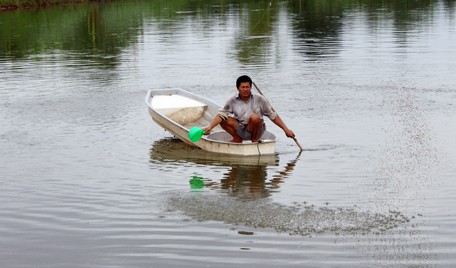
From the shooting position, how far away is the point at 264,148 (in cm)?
1286

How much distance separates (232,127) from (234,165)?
0.85 m

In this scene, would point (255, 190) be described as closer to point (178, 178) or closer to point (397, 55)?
point (178, 178)

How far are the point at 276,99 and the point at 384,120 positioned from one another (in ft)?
11.0

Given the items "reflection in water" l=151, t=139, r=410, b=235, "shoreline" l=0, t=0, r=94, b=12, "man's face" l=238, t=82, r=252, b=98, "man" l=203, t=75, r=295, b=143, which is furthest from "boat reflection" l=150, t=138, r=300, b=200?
"shoreline" l=0, t=0, r=94, b=12

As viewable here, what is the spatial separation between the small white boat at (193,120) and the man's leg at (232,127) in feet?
0.53

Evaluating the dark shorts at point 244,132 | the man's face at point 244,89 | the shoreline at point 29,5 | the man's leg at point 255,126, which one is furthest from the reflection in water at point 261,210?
the shoreline at point 29,5

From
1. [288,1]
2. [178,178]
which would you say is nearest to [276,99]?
[178,178]

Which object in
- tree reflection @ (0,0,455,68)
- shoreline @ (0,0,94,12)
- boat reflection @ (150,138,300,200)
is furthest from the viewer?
shoreline @ (0,0,94,12)

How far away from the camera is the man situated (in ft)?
42.9

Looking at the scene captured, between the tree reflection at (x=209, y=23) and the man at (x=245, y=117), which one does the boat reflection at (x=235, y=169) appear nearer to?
the man at (x=245, y=117)

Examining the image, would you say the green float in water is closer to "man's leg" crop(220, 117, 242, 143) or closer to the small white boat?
the small white boat

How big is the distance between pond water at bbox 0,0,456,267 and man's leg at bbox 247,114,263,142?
0.51m

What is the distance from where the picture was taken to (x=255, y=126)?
1299cm

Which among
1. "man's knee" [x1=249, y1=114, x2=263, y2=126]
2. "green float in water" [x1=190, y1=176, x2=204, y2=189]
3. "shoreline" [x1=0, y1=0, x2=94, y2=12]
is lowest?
"green float in water" [x1=190, y1=176, x2=204, y2=189]
